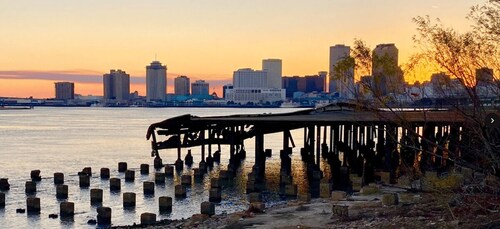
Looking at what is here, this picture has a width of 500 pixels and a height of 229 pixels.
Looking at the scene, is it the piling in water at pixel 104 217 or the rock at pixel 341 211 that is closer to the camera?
the rock at pixel 341 211

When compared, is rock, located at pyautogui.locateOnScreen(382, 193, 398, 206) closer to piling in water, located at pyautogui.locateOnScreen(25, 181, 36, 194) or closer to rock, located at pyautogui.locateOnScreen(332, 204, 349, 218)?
rock, located at pyautogui.locateOnScreen(332, 204, 349, 218)

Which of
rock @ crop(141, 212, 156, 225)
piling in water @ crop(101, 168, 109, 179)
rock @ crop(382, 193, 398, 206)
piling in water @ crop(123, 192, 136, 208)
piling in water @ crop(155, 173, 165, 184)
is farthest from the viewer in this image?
piling in water @ crop(101, 168, 109, 179)


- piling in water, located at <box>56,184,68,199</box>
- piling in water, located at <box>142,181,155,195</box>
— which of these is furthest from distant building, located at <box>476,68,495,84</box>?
piling in water, located at <box>56,184,68,199</box>

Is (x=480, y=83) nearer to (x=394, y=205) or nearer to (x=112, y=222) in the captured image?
(x=394, y=205)

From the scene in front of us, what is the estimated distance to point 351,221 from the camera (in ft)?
56.7

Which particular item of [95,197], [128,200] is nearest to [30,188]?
[95,197]

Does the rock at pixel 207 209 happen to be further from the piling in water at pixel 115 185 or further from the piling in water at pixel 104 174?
the piling in water at pixel 104 174

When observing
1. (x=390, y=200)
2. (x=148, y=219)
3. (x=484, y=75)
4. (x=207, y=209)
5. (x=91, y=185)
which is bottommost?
→ (x=91, y=185)

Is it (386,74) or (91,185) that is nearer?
(386,74)

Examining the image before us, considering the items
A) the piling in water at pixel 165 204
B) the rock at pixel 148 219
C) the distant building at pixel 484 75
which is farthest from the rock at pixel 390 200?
the piling in water at pixel 165 204

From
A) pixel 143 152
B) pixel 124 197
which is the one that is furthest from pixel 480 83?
pixel 143 152

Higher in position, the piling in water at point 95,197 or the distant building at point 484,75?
the distant building at point 484,75

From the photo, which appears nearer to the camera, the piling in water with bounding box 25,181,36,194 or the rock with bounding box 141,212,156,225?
the rock with bounding box 141,212,156,225

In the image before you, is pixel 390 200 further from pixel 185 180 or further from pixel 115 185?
pixel 115 185
